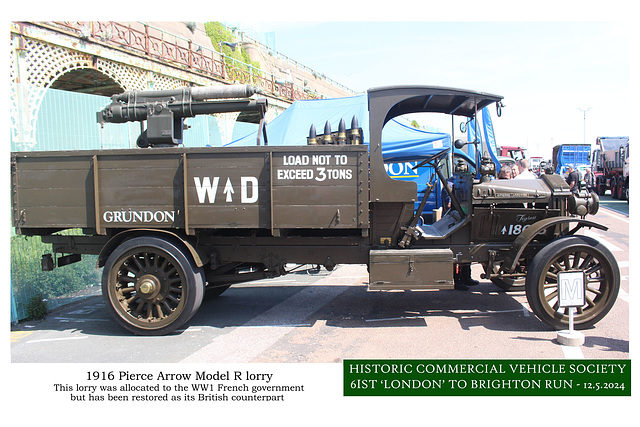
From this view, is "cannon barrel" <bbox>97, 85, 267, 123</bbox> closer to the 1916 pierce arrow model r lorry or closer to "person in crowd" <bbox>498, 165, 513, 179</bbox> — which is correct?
the 1916 pierce arrow model r lorry

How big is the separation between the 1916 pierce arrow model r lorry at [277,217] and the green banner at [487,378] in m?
0.93

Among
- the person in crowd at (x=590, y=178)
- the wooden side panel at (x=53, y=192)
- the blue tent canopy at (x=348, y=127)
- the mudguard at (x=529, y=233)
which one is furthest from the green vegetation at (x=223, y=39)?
the mudguard at (x=529, y=233)

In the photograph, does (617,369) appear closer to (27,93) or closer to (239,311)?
→ (239,311)

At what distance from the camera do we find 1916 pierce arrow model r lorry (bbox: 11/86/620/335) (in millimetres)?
5094

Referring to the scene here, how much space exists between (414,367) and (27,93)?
24.2 feet

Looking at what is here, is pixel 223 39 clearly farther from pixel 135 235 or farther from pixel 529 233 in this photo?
Answer: pixel 529 233

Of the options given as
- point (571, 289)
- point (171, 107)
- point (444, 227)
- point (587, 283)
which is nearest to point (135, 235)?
point (171, 107)

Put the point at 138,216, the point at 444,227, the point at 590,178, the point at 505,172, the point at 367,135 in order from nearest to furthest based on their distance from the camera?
the point at 138,216
the point at 444,227
the point at 505,172
the point at 367,135
the point at 590,178

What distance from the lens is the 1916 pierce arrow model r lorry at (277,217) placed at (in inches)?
201

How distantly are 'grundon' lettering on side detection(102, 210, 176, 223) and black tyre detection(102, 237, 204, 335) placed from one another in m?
0.22

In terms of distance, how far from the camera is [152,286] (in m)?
5.28

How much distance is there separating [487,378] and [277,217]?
2.62 metres

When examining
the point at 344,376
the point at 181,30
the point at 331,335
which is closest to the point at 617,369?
the point at 344,376

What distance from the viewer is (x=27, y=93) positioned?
24.9ft
